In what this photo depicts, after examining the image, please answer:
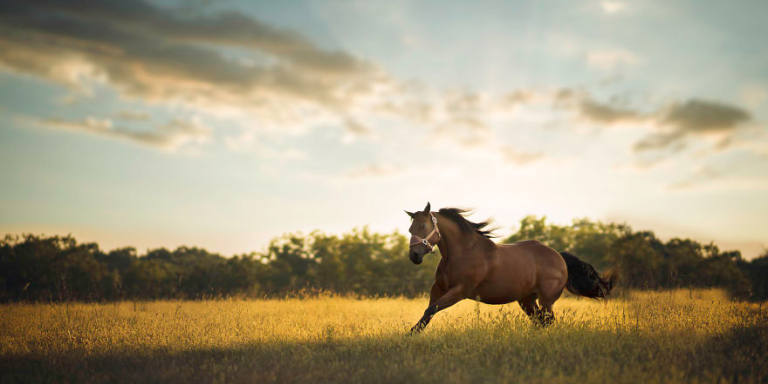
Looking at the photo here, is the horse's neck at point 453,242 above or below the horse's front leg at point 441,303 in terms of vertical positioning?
above

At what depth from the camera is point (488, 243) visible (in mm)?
7938

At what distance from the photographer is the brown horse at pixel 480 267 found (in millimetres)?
7293

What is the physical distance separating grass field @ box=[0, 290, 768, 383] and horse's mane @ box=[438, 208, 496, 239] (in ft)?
5.11

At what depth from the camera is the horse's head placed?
276 inches

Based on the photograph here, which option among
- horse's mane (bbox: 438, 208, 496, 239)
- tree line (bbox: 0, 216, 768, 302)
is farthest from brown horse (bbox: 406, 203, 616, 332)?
tree line (bbox: 0, 216, 768, 302)

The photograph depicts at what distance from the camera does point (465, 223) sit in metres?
7.90

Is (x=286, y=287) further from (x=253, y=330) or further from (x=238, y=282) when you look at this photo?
(x=253, y=330)

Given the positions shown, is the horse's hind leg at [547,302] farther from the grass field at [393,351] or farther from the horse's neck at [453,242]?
the horse's neck at [453,242]

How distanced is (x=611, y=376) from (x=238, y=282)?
64.5ft

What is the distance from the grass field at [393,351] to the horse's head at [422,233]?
1.24 meters

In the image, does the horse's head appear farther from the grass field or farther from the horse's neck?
the grass field

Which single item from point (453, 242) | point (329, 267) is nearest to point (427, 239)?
point (453, 242)

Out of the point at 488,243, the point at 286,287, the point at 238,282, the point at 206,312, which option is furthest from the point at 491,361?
the point at 238,282

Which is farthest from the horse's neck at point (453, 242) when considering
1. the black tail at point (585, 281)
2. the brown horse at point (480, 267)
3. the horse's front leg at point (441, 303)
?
the black tail at point (585, 281)
